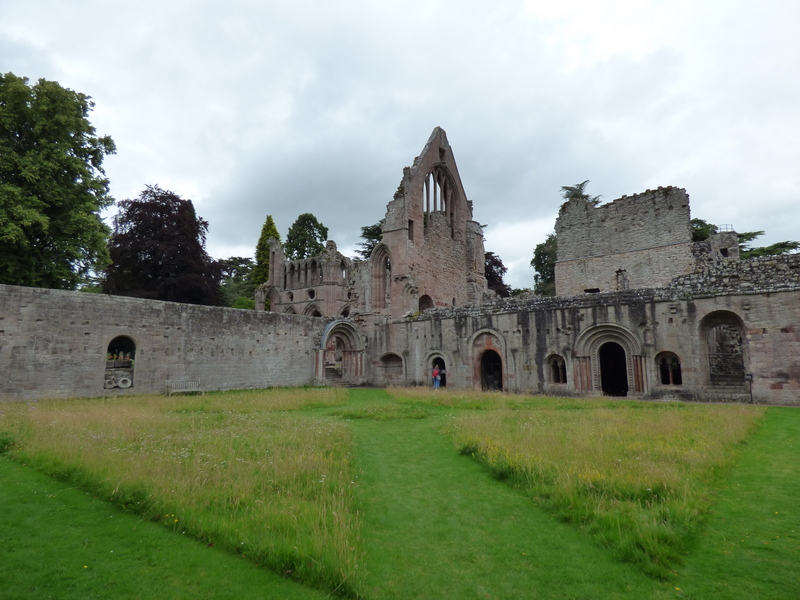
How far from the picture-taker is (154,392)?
59.3 feet

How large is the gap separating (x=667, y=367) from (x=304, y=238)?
140ft

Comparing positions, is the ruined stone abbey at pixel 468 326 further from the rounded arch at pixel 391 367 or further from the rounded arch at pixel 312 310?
the rounded arch at pixel 312 310

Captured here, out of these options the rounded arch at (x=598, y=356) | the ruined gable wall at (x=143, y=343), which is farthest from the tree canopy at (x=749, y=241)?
the ruined gable wall at (x=143, y=343)

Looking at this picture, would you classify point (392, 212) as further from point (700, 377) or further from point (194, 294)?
point (700, 377)

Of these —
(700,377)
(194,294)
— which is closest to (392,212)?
(194,294)

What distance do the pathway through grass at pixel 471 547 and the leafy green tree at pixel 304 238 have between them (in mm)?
47867

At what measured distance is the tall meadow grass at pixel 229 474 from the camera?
13.2 feet

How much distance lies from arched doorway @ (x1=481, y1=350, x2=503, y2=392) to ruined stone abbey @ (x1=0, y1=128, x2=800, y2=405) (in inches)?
2.8

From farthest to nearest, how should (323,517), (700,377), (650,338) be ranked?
(650,338)
(700,377)
(323,517)

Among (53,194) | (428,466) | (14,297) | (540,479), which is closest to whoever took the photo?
(540,479)

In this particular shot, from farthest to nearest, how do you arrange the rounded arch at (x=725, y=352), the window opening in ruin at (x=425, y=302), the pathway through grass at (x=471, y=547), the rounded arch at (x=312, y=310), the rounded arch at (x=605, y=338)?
the rounded arch at (x=312, y=310) → the window opening in ruin at (x=425, y=302) → the rounded arch at (x=725, y=352) → the rounded arch at (x=605, y=338) → the pathway through grass at (x=471, y=547)

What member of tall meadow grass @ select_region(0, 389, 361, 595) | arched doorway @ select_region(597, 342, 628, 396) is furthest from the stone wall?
tall meadow grass @ select_region(0, 389, 361, 595)

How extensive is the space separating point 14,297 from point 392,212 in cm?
1861

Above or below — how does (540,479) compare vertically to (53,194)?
below
